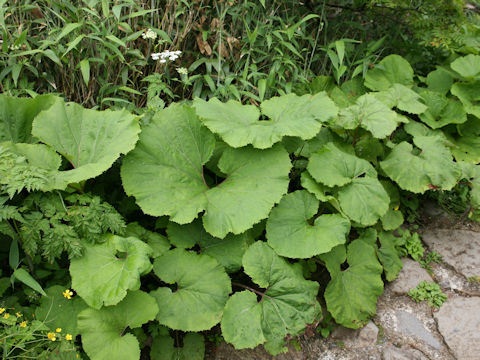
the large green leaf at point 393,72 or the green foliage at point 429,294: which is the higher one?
the large green leaf at point 393,72

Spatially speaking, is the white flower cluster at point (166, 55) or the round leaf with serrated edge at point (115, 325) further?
the white flower cluster at point (166, 55)

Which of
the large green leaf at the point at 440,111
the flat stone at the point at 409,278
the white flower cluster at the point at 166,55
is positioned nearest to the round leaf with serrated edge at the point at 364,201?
the flat stone at the point at 409,278

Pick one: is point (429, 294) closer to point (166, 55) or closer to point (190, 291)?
point (190, 291)

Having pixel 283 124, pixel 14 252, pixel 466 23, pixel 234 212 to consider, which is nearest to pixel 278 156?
pixel 283 124

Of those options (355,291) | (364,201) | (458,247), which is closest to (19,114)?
(364,201)

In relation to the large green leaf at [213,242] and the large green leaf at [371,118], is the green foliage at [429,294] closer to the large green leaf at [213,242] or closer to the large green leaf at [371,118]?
the large green leaf at [371,118]

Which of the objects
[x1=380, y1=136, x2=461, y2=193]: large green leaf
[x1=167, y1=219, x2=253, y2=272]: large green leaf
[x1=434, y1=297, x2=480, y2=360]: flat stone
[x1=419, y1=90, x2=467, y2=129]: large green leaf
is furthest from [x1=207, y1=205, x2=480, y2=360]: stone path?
[x1=419, y1=90, x2=467, y2=129]: large green leaf

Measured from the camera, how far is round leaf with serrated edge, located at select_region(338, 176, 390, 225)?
2588mm

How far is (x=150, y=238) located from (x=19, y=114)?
3.46 feet

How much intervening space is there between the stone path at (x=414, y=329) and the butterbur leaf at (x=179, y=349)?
151mm

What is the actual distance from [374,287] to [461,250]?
3.40ft

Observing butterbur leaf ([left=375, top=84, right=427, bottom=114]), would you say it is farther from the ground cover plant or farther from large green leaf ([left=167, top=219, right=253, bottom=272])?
large green leaf ([left=167, top=219, right=253, bottom=272])

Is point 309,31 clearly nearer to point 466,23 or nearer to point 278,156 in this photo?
point 466,23

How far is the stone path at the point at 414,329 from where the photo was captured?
8.00 feet
